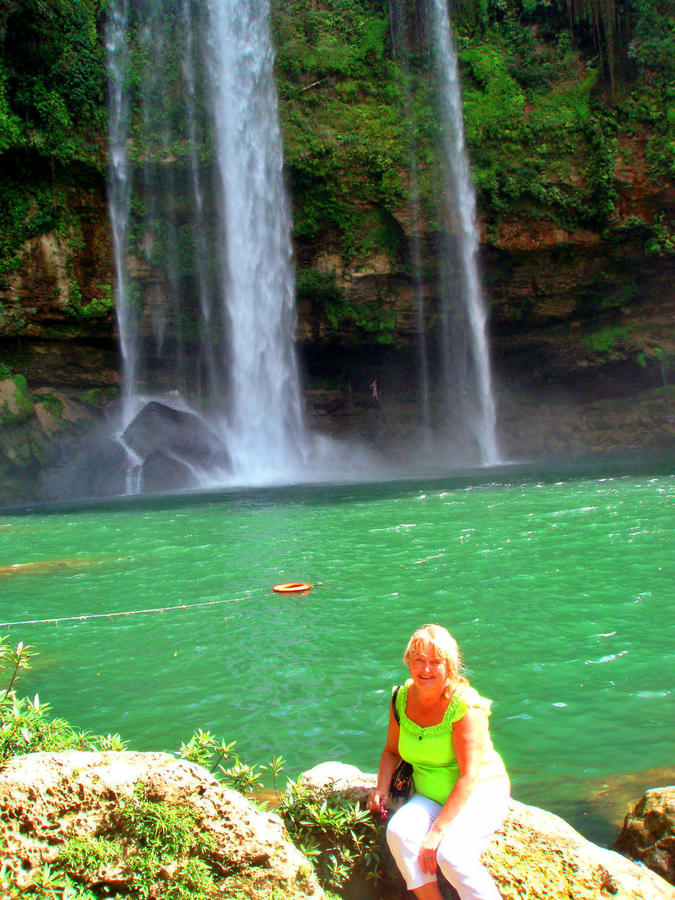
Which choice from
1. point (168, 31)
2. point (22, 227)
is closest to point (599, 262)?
point (168, 31)

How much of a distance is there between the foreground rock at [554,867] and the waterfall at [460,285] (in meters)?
21.5

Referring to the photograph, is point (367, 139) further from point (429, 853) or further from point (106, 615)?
point (429, 853)

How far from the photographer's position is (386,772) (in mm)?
2910

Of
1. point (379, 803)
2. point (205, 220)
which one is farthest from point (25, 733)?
point (205, 220)

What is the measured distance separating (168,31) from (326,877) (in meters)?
26.2

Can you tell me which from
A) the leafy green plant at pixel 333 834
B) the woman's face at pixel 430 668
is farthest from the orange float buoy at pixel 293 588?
the woman's face at pixel 430 668

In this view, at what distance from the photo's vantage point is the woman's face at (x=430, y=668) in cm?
279

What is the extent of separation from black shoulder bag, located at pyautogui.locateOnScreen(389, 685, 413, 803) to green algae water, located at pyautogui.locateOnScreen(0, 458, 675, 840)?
1115 millimetres

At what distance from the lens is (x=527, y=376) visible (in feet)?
88.0

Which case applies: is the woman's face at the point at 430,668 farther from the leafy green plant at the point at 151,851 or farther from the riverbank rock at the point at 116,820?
Answer: the leafy green plant at the point at 151,851

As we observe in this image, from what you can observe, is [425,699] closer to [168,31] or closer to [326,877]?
[326,877]

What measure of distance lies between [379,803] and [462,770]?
370 mm

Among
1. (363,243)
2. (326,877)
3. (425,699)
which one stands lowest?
(326,877)

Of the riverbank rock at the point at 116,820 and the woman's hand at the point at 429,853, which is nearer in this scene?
the riverbank rock at the point at 116,820
